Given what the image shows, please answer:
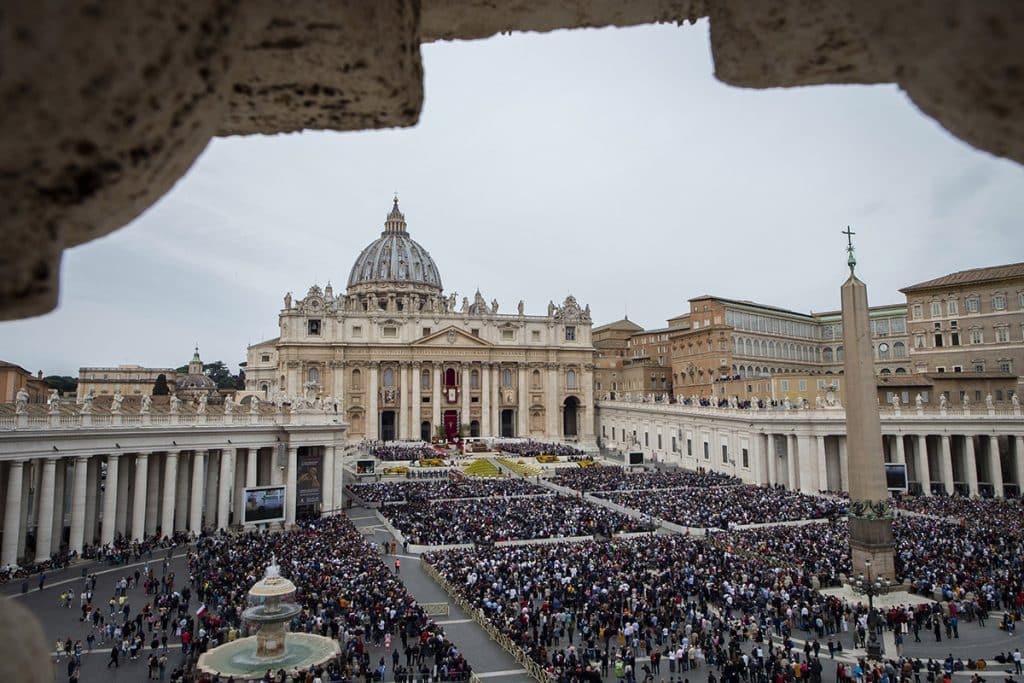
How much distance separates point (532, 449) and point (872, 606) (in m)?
43.8

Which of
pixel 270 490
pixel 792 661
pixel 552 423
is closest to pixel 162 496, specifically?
pixel 270 490

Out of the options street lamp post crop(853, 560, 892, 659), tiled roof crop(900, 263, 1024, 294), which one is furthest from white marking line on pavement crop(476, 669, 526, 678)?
tiled roof crop(900, 263, 1024, 294)

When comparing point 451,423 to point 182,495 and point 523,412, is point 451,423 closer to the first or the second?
point 523,412

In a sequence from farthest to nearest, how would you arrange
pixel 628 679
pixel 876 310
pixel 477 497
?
pixel 876 310 → pixel 477 497 → pixel 628 679

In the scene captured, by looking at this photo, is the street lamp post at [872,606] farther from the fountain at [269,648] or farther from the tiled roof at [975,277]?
the tiled roof at [975,277]

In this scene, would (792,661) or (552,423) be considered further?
(552,423)

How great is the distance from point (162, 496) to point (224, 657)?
758 inches

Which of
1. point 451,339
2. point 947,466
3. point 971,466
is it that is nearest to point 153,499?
point 947,466

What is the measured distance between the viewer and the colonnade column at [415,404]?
72.4 meters

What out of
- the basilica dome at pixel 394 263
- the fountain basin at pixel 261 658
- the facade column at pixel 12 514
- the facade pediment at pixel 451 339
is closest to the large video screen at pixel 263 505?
the facade column at pixel 12 514

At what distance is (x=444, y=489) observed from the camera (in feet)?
133

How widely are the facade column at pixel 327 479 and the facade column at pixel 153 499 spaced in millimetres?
7852

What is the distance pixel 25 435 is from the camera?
86.5ft

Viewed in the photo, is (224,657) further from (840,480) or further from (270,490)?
(840,480)
